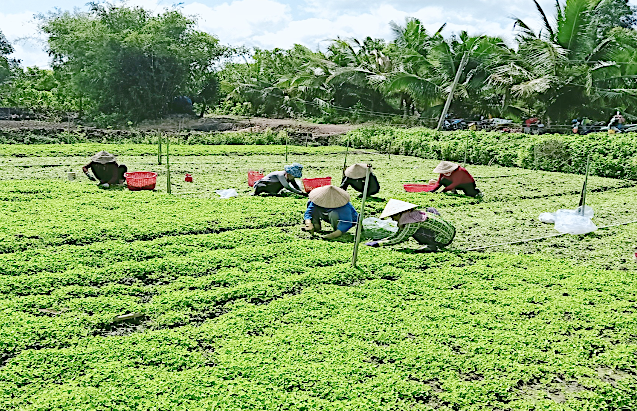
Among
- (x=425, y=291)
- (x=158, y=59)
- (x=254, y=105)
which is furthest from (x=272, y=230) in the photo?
(x=254, y=105)

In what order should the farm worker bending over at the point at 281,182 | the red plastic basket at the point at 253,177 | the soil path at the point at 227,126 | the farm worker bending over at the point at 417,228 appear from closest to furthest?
the farm worker bending over at the point at 417,228 → the farm worker bending over at the point at 281,182 → the red plastic basket at the point at 253,177 → the soil path at the point at 227,126

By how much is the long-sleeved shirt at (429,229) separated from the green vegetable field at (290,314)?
0.25 metres

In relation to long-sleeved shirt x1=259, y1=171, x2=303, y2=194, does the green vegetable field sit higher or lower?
lower

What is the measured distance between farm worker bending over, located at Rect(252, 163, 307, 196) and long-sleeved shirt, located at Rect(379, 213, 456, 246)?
12.4 ft

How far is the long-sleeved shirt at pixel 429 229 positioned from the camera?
8.14 meters

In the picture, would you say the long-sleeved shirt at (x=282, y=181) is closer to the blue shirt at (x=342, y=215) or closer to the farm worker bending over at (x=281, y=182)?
the farm worker bending over at (x=281, y=182)

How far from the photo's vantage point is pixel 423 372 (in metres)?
4.69

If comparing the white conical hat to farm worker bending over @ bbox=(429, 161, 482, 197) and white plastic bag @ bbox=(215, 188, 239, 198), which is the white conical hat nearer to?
white plastic bag @ bbox=(215, 188, 239, 198)

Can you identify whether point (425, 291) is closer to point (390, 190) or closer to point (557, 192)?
point (390, 190)

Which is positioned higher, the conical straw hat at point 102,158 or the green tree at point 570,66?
the green tree at point 570,66

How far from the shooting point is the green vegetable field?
4336 millimetres

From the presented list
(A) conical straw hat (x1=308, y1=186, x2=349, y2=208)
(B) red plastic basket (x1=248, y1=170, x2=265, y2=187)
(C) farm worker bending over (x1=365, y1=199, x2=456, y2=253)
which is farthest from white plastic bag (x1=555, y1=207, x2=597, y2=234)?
(B) red plastic basket (x1=248, y1=170, x2=265, y2=187)

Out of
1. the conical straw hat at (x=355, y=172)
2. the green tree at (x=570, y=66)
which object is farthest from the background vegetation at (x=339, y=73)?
the conical straw hat at (x=355, y=172)

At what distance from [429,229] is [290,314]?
3268 mm
